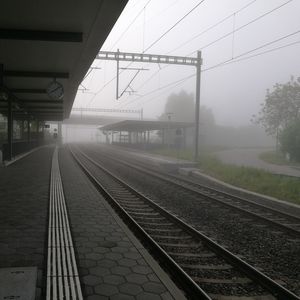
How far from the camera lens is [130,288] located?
16.3 ft

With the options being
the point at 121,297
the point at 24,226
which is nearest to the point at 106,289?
the point at 121,297

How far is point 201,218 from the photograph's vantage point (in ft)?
34.4

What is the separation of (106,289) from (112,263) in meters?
1.01

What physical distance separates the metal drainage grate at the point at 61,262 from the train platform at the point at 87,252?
1.7 inches

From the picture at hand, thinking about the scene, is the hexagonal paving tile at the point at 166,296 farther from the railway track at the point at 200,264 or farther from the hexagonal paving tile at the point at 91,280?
the hexagonal paving tile at the point at 91,280

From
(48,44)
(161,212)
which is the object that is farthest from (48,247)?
(48,44)

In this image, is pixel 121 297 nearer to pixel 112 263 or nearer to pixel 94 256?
pixel 112 263

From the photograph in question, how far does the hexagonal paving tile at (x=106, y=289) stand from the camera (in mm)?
4770

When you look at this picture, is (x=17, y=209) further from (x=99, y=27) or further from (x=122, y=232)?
(x=99, y=27)

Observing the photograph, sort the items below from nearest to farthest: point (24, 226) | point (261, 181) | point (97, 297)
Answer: point (97, 297)
point (24, 226)
point (261, 181)

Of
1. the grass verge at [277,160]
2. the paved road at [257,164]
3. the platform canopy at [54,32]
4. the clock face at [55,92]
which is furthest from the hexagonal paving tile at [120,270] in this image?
the grass verge at [277,160]

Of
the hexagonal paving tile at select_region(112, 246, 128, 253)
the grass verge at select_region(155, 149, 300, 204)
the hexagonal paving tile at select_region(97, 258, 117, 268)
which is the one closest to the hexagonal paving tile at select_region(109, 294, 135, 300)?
the hexagonal paving tile at select_region(97, 258, 117, 268)

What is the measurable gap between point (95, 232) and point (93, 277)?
97.3 inches

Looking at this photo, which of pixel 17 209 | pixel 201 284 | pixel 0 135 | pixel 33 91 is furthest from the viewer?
pixel 0 135
